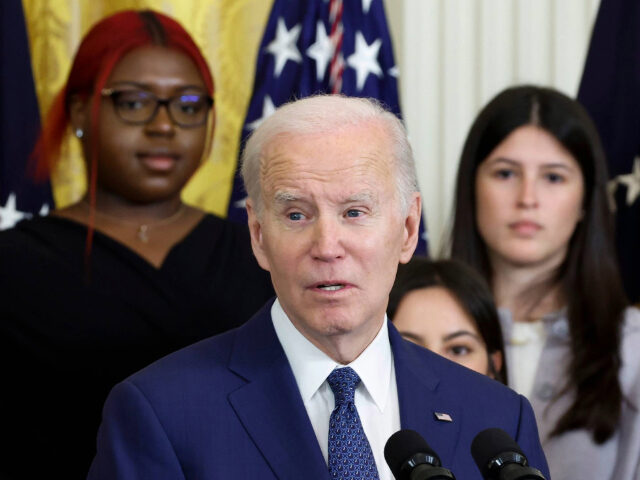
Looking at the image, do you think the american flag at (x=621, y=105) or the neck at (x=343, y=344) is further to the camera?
the american flag at (x=621, y=105)

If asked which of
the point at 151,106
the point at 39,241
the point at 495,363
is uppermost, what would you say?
the point at 151,106

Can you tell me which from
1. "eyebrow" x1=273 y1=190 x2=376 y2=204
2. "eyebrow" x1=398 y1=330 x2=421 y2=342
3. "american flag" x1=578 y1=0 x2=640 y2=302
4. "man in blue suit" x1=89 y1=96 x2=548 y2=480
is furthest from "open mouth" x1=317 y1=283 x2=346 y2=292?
"american flag" x1=578 y1=0 x2=640 y2=302

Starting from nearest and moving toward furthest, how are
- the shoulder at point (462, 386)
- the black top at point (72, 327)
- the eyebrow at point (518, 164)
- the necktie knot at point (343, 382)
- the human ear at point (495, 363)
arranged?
the necktie knot at point (343, 382) → the shoulder at point (462, 386) → the black top at point (72, 327) → the human ear at point (495, 363) → the eyebrow at point (518, 164)

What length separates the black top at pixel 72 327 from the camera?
2.76 metres

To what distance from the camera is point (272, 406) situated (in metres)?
1.88

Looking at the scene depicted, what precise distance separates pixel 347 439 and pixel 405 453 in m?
0.45

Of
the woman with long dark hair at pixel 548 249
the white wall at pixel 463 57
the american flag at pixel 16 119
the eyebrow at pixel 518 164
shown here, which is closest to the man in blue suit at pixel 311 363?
→ the woman with long dark hair at pixel 548 249

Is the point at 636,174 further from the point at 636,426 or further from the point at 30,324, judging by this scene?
the point at 30,324

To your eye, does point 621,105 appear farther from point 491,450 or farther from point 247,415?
point 491,450

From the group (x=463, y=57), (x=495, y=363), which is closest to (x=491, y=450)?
(x=495, y=363)

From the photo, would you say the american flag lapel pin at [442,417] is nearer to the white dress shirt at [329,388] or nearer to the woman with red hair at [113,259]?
the white dress shirt at [329,388]

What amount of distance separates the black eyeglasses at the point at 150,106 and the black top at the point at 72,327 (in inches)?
12.7

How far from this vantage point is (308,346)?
6.34 ft

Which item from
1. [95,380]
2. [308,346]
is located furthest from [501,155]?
[308,346]
